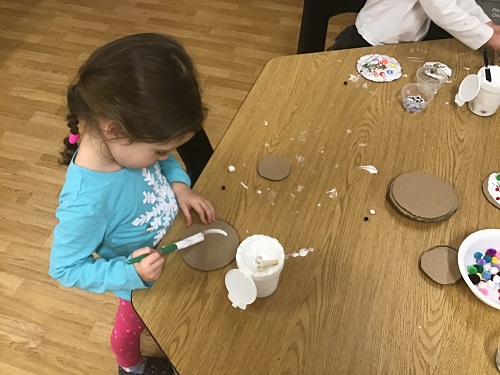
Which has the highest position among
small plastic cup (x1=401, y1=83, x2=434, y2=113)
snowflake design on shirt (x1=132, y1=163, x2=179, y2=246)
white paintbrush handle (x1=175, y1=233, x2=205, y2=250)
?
small plastic cup (x1=401, y1=83, x2=434, y2=113)

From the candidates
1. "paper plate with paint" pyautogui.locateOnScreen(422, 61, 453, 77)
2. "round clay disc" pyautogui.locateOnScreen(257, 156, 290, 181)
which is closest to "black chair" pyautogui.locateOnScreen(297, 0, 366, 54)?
"paper plate with paint" pyautogui.locateOnScreen(422, 61, 453, 77)

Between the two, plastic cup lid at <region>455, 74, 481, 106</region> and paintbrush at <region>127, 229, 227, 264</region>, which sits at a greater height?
plastic cup lid at <region>455, 74, 481, 106</region>

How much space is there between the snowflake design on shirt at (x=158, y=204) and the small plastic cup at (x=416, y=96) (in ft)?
2.03

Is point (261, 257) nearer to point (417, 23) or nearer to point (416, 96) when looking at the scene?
point (416, 96)

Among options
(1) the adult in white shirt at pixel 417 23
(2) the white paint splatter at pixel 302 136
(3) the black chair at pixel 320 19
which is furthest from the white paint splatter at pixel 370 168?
(3) the black chair at pixel 320 19

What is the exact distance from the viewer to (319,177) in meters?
1.03

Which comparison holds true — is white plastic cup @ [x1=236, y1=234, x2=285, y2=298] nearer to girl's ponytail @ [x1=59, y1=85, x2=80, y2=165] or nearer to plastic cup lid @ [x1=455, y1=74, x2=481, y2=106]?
girl's ponytail @ [x1=59, y1=85, x2=80, y2=165]

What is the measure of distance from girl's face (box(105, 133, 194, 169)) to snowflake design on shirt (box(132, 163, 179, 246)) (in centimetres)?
10

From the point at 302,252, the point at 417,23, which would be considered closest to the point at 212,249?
the point at 302,252

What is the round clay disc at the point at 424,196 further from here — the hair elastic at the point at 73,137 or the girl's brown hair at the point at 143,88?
the hair elastic at the point at 73,137

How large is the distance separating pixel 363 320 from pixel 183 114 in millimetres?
470

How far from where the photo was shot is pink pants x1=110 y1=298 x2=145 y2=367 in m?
1.12

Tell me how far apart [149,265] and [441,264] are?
0.54m

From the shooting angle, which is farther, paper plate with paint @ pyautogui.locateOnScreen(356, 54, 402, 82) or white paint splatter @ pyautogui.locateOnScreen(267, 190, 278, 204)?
paper plate with paint @ pyautogui.locateOnScreen(356, 54, 402, 82)
